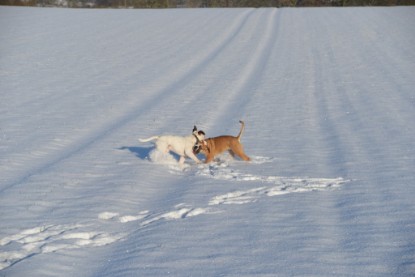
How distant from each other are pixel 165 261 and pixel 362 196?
11.3ft

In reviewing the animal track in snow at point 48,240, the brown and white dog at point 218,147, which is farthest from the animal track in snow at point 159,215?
the brown and white dog at point 218,147

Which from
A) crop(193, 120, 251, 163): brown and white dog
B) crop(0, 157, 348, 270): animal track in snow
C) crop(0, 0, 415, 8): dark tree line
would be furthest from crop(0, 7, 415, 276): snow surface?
crop(0, 0, 415, 8): dark tree line

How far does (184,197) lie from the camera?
29.6 ft

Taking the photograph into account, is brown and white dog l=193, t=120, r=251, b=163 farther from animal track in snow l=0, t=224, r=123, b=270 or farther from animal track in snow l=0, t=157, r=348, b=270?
animal track in snow l=0, t=224, r=123, b=270

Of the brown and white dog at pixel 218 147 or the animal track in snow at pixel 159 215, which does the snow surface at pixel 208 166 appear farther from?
the brown and white dog at pixel 218 147

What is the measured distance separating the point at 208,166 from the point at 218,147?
1.17ft

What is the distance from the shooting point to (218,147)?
1064 centimetres

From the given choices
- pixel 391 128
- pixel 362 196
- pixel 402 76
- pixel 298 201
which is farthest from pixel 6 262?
pixel 402 76

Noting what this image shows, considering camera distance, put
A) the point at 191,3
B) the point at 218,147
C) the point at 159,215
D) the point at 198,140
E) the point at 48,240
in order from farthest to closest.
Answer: the point at 191,3, the point at 218,147, the point at 198,140, the point at 159,215, the point at 48,240

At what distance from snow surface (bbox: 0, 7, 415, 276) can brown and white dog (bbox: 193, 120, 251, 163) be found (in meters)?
0.19

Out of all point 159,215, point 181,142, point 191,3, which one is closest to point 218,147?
point 181,142

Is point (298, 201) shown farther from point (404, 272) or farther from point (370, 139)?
point (370, 139)

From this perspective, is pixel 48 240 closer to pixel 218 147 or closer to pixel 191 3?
pixel 218 147

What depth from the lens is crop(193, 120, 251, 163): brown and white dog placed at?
10398mm
